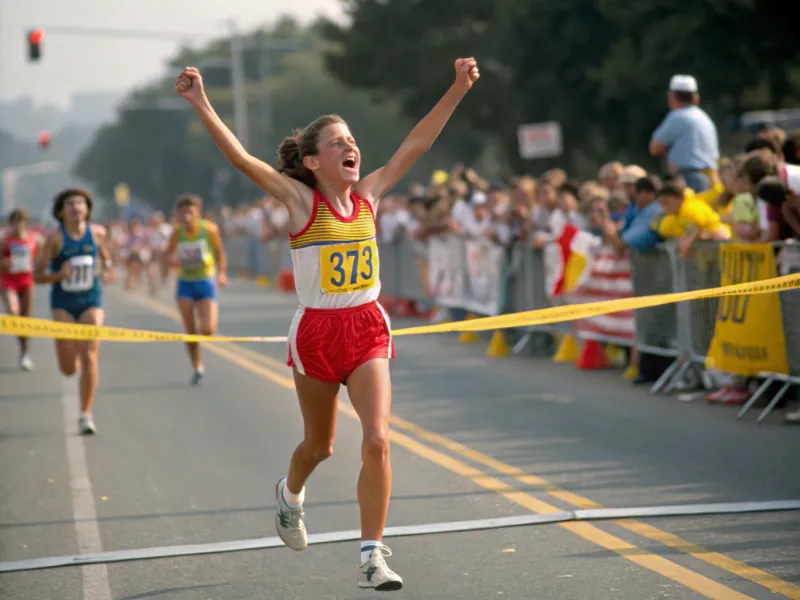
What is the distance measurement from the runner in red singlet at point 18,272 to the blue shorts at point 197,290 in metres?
3.42

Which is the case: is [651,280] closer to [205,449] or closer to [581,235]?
[581,235]

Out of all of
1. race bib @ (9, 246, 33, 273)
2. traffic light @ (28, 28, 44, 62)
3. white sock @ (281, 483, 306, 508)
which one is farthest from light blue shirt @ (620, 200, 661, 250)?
traffic light @ (28, 28, 44, 62)

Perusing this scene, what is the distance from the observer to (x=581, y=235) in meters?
16.0

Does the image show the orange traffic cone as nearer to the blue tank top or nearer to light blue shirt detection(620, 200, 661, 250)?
light blue shirt detection(620, 200, 661, 250)

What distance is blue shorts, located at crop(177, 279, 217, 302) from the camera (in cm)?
1551

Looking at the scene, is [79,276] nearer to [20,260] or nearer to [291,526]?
[291,526]

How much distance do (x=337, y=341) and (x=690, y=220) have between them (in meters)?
7.34

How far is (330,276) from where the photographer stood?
6.58 m

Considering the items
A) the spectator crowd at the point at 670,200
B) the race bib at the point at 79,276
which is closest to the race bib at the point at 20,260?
the spectator crowd at the point at 670,200

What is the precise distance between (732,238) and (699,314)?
828mm

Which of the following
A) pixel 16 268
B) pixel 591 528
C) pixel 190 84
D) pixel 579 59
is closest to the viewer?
pixel 190 84

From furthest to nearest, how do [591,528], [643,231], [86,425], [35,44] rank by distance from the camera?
1. [35,44]
2. [643,231]
3. [86,425]
4. [591,528]

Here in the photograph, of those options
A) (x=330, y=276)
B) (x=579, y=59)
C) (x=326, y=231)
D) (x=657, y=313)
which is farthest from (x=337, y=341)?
(x=579, y=59)

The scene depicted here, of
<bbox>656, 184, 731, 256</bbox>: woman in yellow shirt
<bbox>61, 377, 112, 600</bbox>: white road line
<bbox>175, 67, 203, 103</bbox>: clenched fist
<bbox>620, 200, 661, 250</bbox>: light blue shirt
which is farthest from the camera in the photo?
<bbox>620, 200, 661, 250</bbox>: light blue shirt
